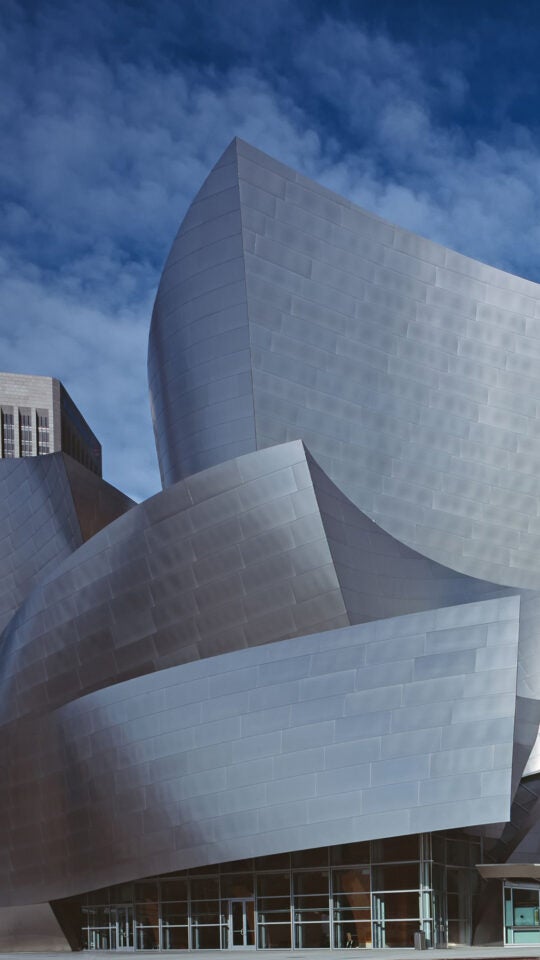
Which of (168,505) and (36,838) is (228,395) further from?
(36,838)

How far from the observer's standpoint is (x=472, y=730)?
19172 millimetres

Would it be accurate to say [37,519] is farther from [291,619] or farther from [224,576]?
[291,619]

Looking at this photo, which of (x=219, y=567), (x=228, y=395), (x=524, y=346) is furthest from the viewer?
(x=524, y=346)

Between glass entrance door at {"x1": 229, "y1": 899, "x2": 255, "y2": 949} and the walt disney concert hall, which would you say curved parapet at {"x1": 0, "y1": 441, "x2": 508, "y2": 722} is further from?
glass entrance door at {"x1": 229, "y1": 899, "x2": 255, "y2": 949}

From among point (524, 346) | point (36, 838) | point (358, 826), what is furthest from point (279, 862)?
point (524, 346)

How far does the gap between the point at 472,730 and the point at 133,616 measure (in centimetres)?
885

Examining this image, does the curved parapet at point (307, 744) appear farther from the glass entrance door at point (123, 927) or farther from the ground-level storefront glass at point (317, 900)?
the ground-level storefront glass at point (317, 900)

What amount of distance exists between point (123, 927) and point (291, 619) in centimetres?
806

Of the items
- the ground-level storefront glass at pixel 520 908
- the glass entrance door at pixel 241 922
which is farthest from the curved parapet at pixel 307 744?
the ground-level storefront glass at pixel 520 908

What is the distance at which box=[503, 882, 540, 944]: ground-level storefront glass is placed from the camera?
23.0m

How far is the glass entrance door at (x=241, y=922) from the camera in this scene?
22.1 metres

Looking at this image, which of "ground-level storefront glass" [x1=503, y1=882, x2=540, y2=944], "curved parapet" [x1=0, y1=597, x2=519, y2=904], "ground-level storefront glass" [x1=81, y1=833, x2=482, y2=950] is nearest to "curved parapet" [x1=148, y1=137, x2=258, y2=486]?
"curved parapet" [x1=0, y1=597, x2=519, y2=904]

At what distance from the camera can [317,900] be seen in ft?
70.9

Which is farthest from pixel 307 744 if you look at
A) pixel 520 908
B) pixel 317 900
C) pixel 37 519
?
pixel 37 519
